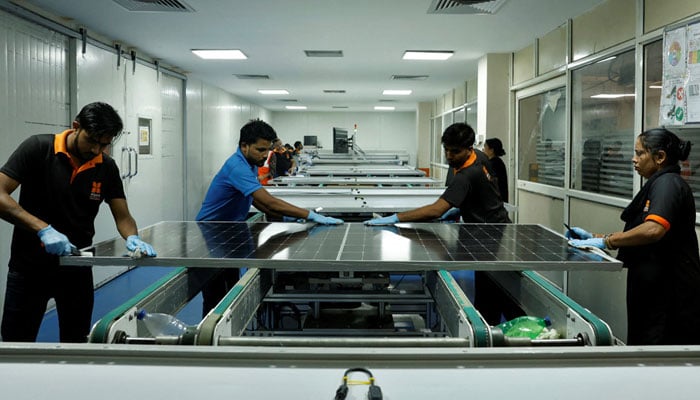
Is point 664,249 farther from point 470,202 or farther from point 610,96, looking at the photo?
point 610,96

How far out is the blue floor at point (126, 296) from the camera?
14.6 ft

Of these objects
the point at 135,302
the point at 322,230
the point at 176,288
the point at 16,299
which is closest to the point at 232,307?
the point at 135,302

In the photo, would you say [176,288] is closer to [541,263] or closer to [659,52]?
[541,263]

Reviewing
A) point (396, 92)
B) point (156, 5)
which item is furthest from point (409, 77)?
point (156, 5)

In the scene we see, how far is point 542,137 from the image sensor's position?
638 centimetres

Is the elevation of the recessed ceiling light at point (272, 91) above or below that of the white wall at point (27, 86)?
above

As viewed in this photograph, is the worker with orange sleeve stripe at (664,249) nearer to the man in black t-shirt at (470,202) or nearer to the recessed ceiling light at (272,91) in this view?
the man in black t-shirt at (470,202)

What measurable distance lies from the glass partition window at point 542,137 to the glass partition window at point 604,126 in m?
0.45

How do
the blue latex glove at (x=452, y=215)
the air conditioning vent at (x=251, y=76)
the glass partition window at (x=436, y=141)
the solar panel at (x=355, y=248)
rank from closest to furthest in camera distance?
the solar panel at (x=355, y=248) < the blue latex glove at (x=452, y=215) < the air conditioning vent at (x=251, y=76) < the glass partition window at (x=436, y=141)

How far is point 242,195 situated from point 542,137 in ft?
14.0

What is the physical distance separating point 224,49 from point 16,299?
5.10m

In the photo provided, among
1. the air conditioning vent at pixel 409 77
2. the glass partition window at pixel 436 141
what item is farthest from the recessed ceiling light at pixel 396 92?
the air conditioning vent at pixel 409 77

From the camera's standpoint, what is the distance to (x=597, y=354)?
1.32 metres

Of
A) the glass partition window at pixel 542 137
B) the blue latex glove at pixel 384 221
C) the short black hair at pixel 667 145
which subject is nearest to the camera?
the short black hair at pixel 667 145
